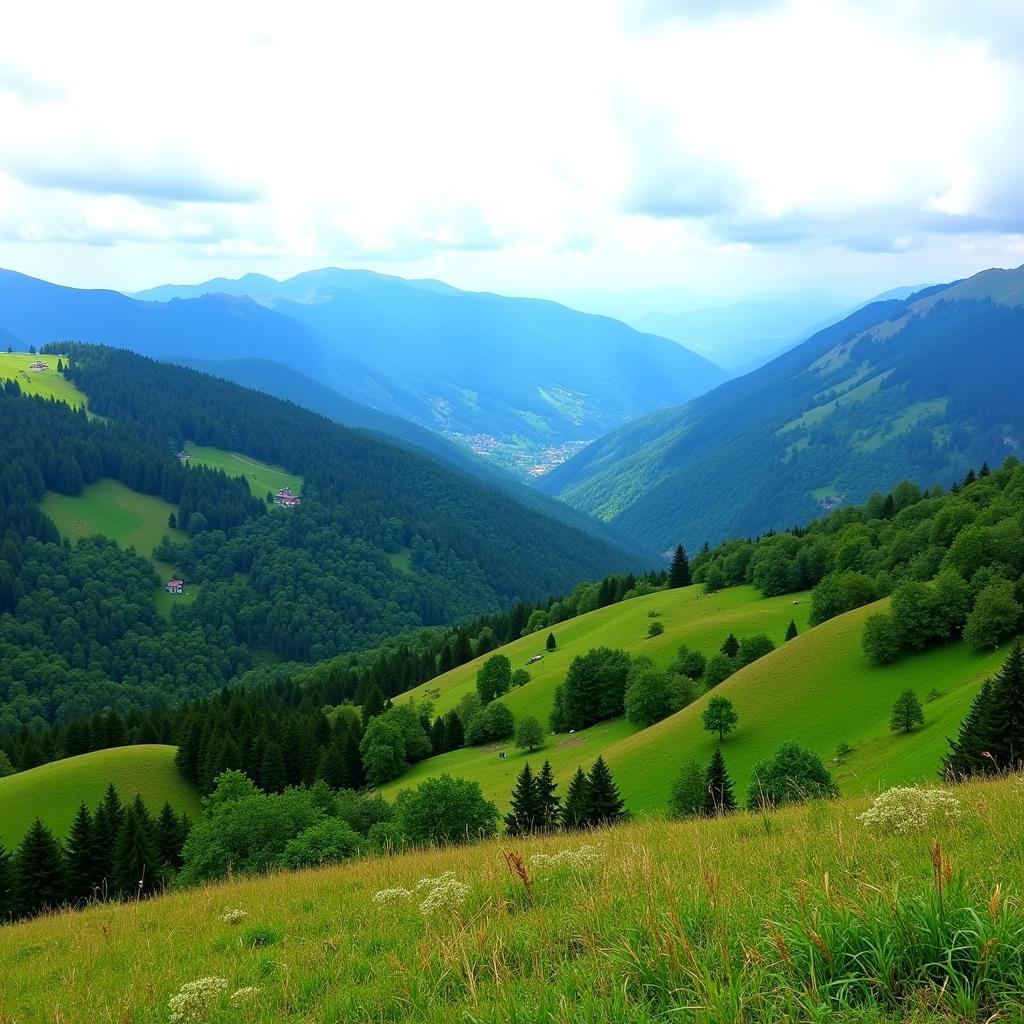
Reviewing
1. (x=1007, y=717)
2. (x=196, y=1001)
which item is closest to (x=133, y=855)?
(x=196, y=1001)

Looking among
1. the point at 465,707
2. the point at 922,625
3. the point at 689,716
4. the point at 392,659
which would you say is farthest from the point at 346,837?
the point at 392,659

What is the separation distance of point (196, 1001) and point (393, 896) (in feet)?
11.9

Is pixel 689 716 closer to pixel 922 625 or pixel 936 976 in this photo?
pixel 922 625

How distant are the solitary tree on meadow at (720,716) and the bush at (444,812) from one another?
862 inches

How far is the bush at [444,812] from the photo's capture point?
32.5 meters

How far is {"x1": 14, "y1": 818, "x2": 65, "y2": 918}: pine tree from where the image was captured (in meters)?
35.3

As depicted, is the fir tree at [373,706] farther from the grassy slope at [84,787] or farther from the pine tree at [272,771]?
the grassy slope at [84,787]

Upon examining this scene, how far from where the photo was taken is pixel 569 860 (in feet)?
32.0

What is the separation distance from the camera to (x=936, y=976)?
4281 mm

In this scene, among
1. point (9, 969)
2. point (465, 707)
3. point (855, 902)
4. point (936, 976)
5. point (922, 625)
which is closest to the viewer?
point (936, 976)

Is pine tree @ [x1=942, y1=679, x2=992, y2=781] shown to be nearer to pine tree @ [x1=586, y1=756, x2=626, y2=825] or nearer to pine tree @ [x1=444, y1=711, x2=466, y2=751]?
pine tree @ [x1=586, y1=756, x2=626, y2=825]

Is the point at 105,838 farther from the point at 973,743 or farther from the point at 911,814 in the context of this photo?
the point at 911,814

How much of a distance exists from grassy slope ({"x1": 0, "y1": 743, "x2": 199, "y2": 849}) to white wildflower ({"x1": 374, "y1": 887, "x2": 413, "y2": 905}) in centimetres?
5432

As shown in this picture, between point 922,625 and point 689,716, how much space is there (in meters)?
18.9
